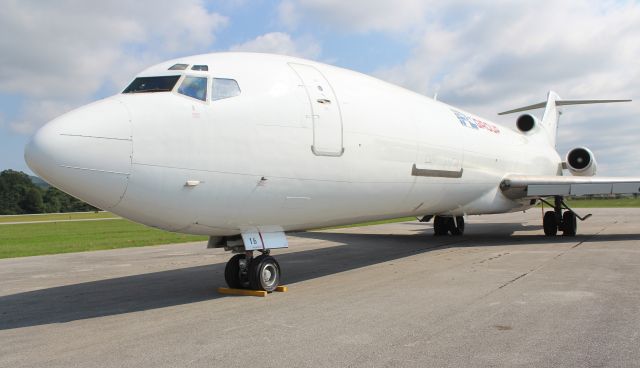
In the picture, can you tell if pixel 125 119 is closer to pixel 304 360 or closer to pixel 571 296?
pixel 304 360

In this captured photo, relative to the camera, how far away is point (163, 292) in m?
8.50

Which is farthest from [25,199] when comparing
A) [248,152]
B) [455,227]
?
[248,152]

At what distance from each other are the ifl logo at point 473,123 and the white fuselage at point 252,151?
2.90m

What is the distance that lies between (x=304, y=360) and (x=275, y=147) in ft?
11.2

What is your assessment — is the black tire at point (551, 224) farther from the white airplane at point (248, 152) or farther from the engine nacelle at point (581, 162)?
the white airplane at point (248, 152)

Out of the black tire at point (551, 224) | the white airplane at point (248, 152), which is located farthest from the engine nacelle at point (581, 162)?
the white airplane at point (248, 152)

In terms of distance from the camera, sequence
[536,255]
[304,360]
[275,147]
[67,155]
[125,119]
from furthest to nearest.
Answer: [536,255], [275,147], [125,119], [67,155], [304,360]

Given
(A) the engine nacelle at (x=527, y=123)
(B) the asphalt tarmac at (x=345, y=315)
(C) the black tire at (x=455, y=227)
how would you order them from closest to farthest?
1. (B) the asphalt tarmac at (x=345, y=315)
2. (C) the black tire at (x=455, y=227)
3. (A) the engine nacelle at (x=527, y=123)

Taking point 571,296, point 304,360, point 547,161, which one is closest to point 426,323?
point 304,360

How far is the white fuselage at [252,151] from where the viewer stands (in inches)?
232

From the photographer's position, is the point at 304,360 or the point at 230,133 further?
the point at 230,133

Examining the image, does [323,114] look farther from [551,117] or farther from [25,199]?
[25,199]

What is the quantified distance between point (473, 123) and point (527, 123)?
24.5 ft

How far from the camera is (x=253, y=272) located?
305 inches
